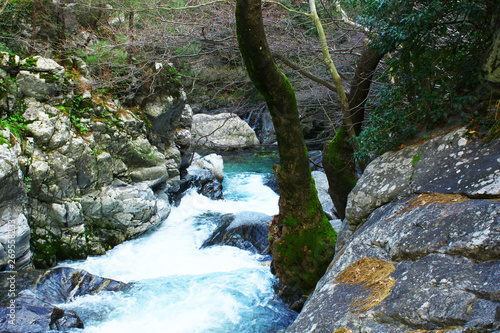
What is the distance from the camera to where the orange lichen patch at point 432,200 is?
2836mm

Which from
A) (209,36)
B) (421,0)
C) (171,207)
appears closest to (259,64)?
(421,0)

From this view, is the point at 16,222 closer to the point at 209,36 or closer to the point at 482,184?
the point at 209,36

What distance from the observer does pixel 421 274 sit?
8.05ft

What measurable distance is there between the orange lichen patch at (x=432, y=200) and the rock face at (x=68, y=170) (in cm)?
567

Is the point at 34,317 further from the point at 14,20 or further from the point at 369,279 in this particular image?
the point at 14,20

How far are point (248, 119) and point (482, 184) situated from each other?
2064 centimetres

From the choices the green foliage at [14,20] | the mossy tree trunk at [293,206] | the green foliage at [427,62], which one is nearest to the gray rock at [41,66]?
the green foliage at [14,20]

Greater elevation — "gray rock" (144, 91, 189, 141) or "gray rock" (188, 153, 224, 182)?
"gray rock" (144, 91, 189, 141)

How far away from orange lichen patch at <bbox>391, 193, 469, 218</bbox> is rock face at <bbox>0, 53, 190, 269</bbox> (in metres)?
5.67

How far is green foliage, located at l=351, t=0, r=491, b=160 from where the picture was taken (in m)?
3.44

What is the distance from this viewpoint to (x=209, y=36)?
22.2ft

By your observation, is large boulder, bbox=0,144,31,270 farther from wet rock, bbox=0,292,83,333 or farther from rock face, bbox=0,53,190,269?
wet rock, bbox=0,292,83,333

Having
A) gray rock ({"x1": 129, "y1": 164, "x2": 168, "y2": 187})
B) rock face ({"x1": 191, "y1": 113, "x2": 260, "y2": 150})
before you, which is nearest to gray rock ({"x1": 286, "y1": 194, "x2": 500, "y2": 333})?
gray rock ({"x1": 129, "y1": 164, "x2": 168, "y2": 187})

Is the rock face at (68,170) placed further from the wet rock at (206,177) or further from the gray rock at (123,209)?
the wet rock at (206,177)
